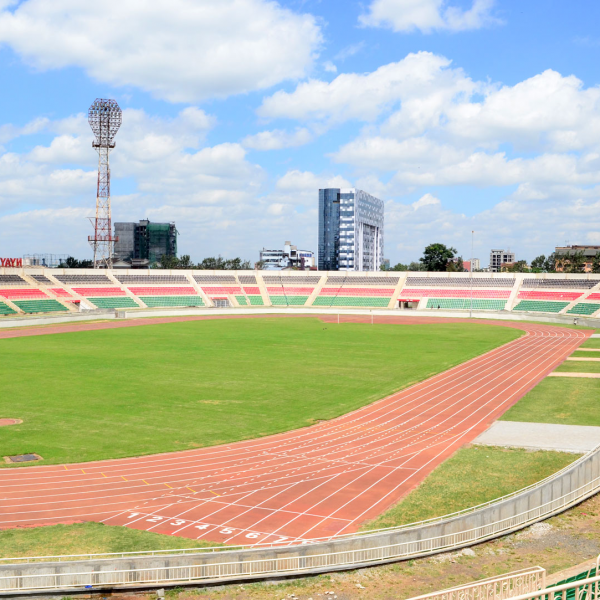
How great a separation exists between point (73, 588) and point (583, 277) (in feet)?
338

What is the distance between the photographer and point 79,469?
23.3 meters

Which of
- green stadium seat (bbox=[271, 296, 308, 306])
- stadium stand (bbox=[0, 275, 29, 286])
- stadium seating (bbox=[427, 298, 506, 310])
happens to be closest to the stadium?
stadium stand (bbox=[0, 275, 29, 286])

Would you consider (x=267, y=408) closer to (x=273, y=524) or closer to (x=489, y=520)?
(x=273, y=524)

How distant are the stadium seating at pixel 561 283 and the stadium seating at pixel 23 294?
7676cm

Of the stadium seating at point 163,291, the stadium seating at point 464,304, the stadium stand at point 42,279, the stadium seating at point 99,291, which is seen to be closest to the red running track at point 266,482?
the stadium seating at point 464,304

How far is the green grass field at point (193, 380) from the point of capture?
2814cm

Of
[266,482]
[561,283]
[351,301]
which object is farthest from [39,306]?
[561,283]

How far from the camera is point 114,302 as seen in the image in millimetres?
100750

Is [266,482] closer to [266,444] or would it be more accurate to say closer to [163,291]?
[266,444]

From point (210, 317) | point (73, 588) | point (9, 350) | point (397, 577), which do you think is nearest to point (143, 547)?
point (73, 588)

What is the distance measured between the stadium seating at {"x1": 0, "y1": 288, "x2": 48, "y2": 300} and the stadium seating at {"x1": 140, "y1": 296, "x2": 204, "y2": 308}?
1579cm

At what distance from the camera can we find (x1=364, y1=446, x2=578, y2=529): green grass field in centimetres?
1961

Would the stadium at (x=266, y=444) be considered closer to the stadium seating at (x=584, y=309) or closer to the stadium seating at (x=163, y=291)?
the stadium seating at (x=584, y=309)

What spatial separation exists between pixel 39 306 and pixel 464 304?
212ft
